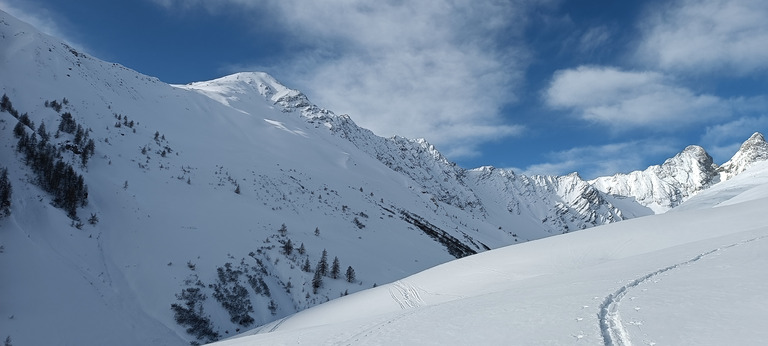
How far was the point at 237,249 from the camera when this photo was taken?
26.3 meters

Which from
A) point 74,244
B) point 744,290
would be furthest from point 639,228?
point 74,244

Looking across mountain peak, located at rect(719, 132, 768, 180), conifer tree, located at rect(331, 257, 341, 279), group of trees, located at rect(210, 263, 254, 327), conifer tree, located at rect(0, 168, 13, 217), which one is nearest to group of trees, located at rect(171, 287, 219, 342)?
group of trees, located at rect(210, 263, 254, 327)

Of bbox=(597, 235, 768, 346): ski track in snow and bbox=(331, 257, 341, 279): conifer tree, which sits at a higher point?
bbox=(331, 257, 341, 279): conifer tree

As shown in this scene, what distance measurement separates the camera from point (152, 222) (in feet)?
81.0

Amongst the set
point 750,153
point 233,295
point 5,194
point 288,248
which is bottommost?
point 233,295

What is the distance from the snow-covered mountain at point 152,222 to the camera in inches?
672

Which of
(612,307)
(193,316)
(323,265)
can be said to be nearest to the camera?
(612,307)

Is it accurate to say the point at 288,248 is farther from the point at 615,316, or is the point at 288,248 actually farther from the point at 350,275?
the point at 615,316

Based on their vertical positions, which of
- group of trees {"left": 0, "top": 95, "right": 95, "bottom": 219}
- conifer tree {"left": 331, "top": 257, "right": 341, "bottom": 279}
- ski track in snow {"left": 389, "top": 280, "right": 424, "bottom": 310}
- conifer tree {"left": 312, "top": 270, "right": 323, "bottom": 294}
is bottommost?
ski track in snow {"left": 389, "top": 280, "right": 424, "bottom": 310}

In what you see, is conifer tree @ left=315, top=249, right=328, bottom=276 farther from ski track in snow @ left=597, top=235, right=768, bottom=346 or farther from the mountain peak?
the mountain peak

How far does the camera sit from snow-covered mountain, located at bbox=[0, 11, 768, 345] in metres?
17.1

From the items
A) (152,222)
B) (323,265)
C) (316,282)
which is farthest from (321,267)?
(152,222)

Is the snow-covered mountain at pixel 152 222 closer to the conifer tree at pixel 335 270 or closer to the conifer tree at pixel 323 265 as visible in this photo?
the conifer tree at pixel 335 270

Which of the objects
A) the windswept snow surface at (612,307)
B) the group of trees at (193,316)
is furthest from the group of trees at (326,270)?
the windswept snow surface at (612,307)
